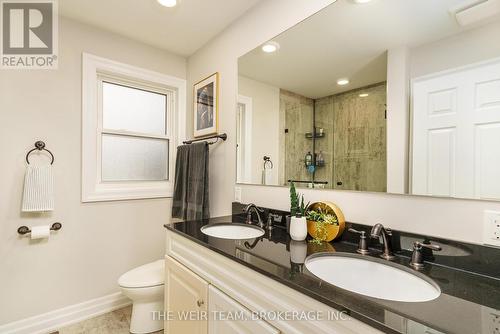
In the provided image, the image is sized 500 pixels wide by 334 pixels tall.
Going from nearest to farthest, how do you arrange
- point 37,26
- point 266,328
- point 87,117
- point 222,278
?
point 266,328
point 222,278
point 37,26
point 87,117

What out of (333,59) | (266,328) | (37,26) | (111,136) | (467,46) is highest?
(37,26)

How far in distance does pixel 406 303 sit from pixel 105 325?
6.95 feet

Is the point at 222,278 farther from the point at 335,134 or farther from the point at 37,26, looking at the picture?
the point at 37,26

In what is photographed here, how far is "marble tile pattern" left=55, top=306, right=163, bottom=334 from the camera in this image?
1757 millimetres

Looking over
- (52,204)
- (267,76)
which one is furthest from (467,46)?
(52,204)

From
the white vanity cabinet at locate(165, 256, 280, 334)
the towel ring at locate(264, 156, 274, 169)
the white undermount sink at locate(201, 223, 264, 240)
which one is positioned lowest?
the white vanity cabinet at locate(165, 256, 280, 334)

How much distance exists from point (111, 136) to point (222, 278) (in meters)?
1.75

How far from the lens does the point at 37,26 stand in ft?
5.74

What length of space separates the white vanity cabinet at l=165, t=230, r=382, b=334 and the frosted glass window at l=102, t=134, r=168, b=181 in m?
1.04

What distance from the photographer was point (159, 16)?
1813mm

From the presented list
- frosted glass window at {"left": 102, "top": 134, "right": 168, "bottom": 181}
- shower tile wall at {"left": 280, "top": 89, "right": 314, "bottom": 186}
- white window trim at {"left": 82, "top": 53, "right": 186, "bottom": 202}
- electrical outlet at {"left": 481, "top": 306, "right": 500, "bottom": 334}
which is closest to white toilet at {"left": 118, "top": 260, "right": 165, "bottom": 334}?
white window trim at {"left": 82, "top": 53, "right": 186, "bottom": 202}

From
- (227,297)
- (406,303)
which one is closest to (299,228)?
(227,297)

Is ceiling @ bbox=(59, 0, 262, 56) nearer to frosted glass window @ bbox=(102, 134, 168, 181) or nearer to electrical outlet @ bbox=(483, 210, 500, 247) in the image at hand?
frosted glass window @ bbox=(102, 134, 168, 181)

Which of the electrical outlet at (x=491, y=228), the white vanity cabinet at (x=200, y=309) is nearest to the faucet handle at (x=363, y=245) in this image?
the electrical outlet at (x=491, y=228)
